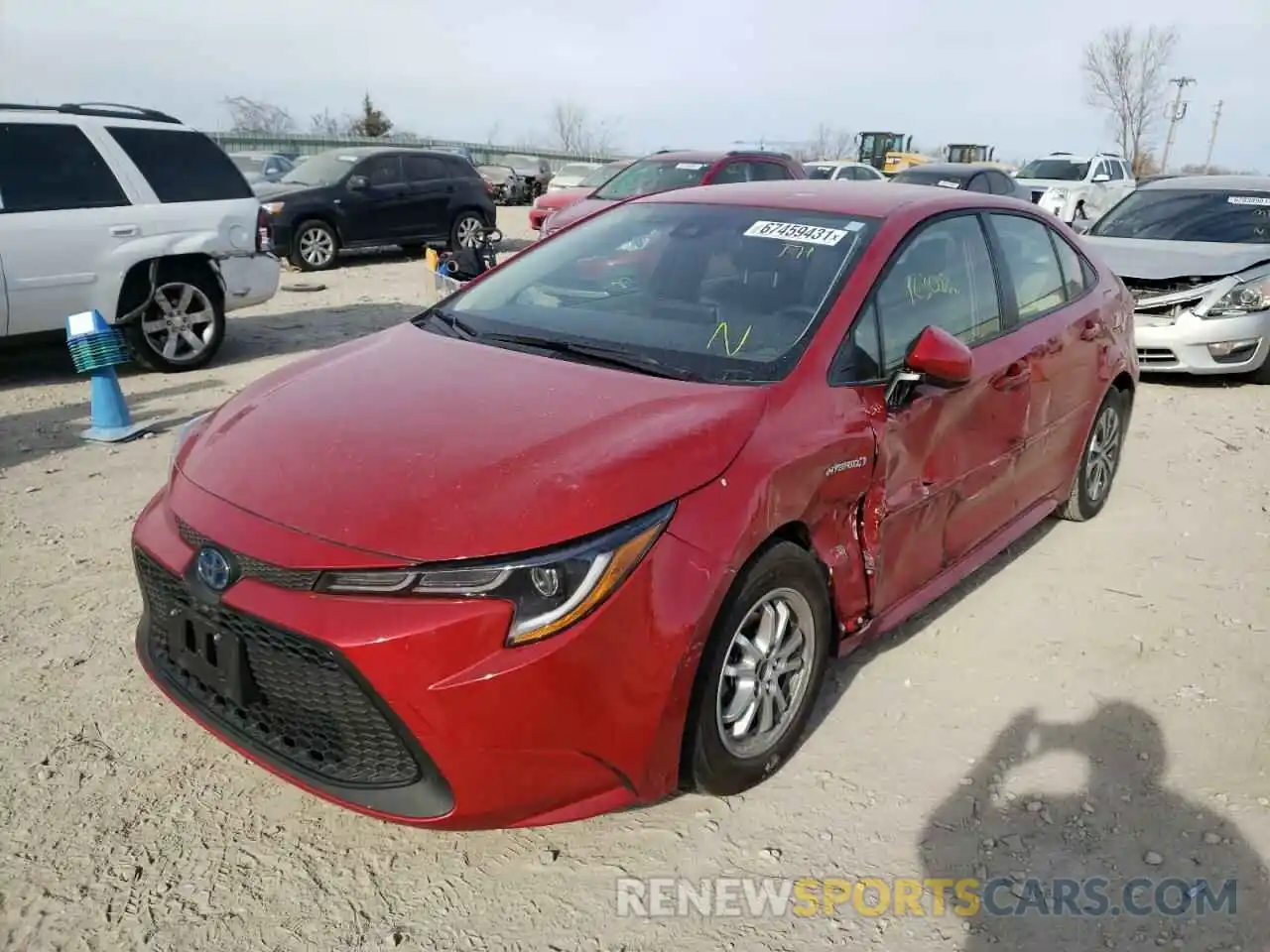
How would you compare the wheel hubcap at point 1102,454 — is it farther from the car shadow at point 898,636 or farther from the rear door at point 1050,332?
the car shadow at point 898,636

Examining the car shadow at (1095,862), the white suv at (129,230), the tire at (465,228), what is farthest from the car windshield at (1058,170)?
the car shadow at (1095,862)

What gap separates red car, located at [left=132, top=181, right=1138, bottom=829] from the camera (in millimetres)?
2213

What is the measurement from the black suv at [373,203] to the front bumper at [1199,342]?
882 cm

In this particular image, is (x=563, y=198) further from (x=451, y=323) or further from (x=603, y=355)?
(x=603, y=355)

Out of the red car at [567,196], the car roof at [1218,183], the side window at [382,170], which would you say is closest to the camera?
the car roof at [1218,183]

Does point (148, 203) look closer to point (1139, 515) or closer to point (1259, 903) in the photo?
point (1139, 515)

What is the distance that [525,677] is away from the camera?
2.17 metres

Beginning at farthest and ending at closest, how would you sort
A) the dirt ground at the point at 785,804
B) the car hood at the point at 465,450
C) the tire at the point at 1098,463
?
the tire at the point at 1098,463
the dirt ground at the point at 785,804
the car hood at the point at 465,450

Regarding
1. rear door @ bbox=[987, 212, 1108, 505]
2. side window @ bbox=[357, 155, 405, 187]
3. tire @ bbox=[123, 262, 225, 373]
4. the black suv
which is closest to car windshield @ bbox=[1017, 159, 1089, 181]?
the black suv

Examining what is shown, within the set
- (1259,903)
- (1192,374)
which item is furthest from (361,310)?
(1259,903)

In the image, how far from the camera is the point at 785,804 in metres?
2.84

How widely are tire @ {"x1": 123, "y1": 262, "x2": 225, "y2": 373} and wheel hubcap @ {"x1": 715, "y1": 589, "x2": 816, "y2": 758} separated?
20.2 feet

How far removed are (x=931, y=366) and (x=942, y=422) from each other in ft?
1.30

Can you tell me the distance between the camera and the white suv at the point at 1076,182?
18750 mm
